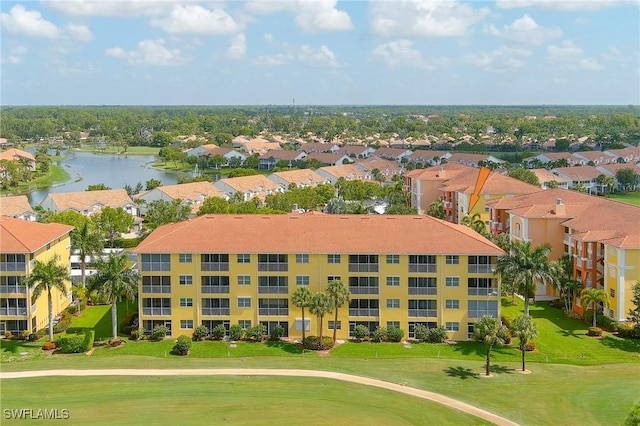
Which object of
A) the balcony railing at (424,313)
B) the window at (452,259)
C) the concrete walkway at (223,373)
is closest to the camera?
the concrete walkway at (223,373)

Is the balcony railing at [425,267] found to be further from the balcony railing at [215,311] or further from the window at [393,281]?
the balcony railing at [215,311]

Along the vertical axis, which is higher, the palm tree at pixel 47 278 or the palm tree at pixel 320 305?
the palm tree at pixel 47 278

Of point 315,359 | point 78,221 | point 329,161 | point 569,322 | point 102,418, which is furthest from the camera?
point 329,161

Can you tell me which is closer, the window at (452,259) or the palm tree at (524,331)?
the palm tree at (524,331)

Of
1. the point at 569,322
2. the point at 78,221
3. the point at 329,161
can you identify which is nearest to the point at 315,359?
the point at 569,322

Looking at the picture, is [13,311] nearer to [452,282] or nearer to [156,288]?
[156,288]

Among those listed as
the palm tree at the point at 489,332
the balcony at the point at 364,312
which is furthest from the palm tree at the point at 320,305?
the palm tree at the point at 489,332

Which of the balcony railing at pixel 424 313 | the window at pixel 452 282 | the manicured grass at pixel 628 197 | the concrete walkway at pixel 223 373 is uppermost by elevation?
the manicured grass at pixel 628 197

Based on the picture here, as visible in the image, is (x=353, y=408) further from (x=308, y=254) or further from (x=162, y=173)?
(x=162, y=173)
